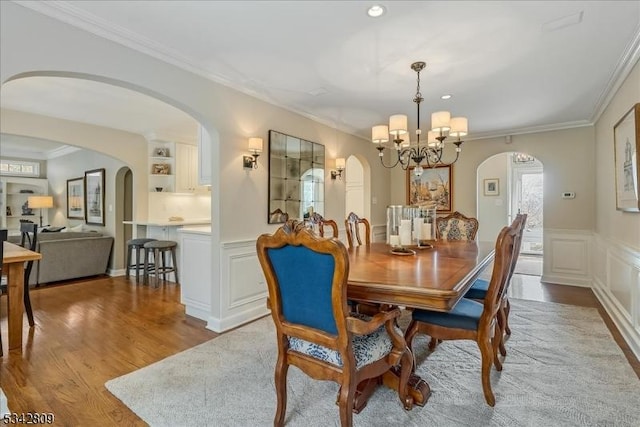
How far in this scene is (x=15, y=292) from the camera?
269cm

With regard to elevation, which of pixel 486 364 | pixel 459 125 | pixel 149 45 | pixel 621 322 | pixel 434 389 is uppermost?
pixel 149 45

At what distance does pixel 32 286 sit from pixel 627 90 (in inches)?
299

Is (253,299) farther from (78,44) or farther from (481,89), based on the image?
(481,89)

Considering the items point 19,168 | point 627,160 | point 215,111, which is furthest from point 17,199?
point 627,160

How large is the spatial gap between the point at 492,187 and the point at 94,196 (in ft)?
28.6

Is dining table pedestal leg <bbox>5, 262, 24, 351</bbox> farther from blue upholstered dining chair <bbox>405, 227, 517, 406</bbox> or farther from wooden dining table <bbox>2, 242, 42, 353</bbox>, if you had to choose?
blue upholstered dining chair <bbox>405, 227, 517, 406</bbox>

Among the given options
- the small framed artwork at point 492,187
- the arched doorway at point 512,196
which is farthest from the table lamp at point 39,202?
the small framed artwork at point 492,187

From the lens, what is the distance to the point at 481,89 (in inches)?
135

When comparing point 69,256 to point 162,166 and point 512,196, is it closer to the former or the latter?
point 162,166

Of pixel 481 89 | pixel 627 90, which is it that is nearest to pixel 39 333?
pixel 481 89

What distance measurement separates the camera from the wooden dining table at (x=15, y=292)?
2.59 metres

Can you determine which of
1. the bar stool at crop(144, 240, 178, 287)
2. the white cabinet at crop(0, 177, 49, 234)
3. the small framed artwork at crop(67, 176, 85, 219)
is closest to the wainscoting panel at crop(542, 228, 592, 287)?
the bar stool at crop(144, 240, 178, 287)

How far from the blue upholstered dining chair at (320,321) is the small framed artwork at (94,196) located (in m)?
5.91

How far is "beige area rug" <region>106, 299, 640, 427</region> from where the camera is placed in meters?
1.76
